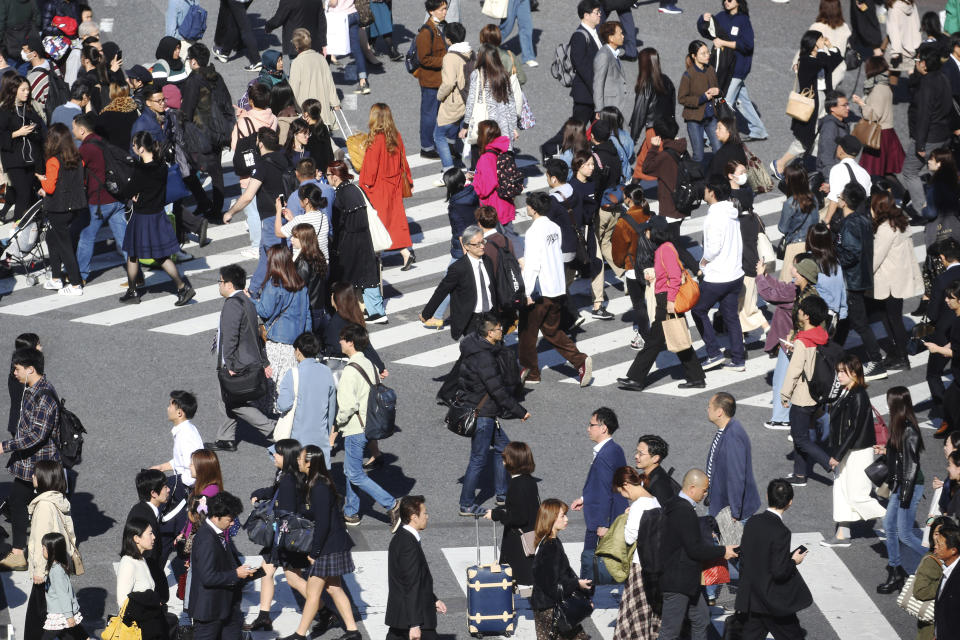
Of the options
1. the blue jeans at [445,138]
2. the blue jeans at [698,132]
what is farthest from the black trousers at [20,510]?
the blue jeans at [698,132]

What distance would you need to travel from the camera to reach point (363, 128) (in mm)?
23531

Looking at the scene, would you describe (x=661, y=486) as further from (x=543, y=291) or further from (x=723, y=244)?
(x=723, y=244)

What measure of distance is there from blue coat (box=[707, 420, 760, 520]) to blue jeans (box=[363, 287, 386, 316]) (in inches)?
245

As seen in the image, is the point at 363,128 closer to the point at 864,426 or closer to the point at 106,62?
the point at 106,62

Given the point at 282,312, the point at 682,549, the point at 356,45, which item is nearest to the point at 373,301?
the point at 282,312

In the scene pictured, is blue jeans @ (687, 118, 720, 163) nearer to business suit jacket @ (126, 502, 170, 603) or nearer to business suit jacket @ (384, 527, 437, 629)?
business suit jacket @ (384, 527, 437, 629)

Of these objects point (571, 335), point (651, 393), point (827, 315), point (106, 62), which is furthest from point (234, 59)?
point (827, 315)

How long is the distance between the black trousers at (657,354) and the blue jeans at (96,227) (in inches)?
250

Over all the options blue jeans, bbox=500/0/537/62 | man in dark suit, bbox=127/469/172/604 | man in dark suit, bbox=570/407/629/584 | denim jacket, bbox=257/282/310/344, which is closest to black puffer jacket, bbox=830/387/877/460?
man in dark suit, bbox=570/407/629/584

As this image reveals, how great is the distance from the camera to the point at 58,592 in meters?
11.2

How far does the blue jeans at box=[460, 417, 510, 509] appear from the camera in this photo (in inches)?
548

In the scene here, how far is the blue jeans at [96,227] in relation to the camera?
18438mm

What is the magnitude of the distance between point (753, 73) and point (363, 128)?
22.9ft

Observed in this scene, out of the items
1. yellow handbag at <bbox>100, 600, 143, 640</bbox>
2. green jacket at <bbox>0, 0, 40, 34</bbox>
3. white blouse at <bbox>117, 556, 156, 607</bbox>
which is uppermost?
green jacket at <bbox>0, 0, 40, 34</bbox>
